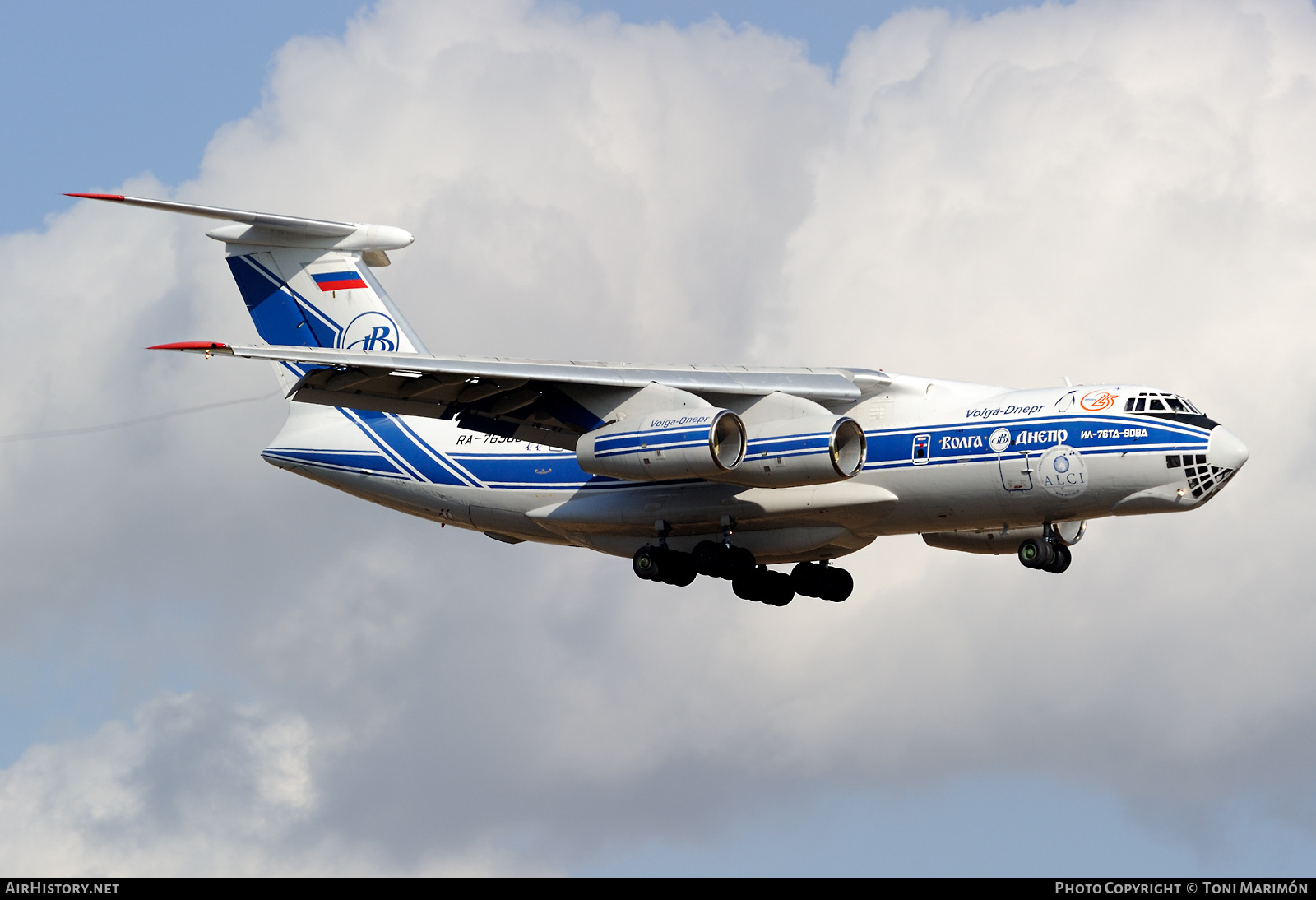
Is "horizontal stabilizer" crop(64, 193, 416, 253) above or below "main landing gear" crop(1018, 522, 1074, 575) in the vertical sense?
above

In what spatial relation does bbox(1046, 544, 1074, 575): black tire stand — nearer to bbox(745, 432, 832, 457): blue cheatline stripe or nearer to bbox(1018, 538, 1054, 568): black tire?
bbox(1018, 538, 1054, 568): black tire

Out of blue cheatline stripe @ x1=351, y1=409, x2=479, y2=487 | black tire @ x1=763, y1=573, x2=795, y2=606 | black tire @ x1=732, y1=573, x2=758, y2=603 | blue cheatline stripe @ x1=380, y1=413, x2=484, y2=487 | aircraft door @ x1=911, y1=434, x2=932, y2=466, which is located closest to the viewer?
aircraft door @ x1=911, y1=434, x2=932, y2=466

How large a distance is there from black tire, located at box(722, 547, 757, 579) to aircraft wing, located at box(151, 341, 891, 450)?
1.76m

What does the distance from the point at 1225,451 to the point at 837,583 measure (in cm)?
480

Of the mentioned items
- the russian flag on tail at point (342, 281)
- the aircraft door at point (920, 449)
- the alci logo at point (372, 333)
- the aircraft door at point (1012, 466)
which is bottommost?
the aircraft door at point (1012, 466)

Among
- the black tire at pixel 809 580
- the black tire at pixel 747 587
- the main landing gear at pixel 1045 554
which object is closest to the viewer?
the main landing gear at pixel 1045 554

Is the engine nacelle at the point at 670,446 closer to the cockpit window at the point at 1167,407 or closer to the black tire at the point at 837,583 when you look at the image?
the black tire at the point at 837,583

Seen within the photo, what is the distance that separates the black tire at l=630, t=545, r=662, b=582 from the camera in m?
18.8

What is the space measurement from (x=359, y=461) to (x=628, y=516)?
3.55 metres

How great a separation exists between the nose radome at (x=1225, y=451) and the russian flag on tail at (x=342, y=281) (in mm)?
9815

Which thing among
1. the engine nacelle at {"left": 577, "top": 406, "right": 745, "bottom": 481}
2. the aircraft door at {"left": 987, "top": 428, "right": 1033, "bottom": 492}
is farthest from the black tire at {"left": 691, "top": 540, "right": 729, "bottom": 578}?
the aircraft door at {"left": 987, "top": 428, "right": 1033, "bottom": 492}

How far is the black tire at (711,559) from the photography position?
18.7 metres

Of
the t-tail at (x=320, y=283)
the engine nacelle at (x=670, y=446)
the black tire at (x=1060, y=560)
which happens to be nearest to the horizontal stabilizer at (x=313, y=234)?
the t-tail at (x=320, y=283)
